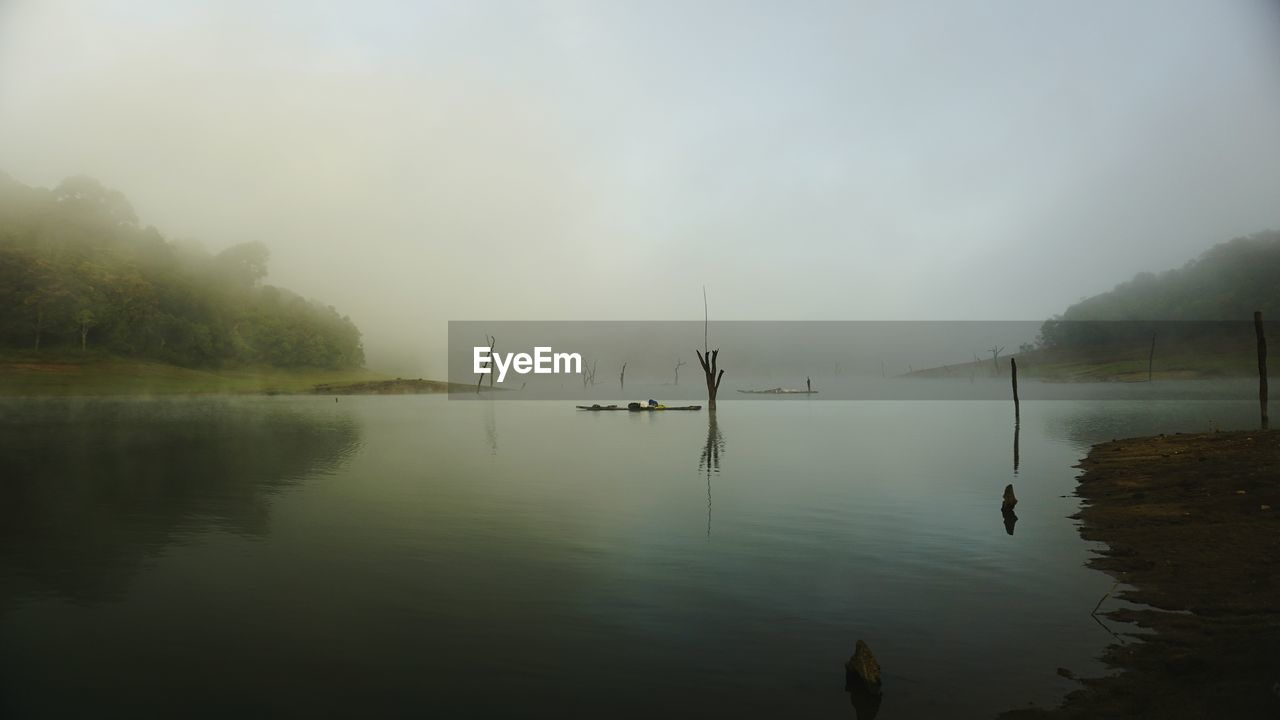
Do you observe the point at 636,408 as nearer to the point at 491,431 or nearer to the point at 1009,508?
the point at 491,431

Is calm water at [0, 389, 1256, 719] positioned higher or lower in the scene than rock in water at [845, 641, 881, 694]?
lower

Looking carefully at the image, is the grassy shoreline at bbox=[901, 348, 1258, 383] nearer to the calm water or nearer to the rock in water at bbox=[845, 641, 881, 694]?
the calm water

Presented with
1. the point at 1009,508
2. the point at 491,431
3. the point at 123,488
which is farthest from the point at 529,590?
the point at 491,431

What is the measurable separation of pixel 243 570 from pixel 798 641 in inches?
413

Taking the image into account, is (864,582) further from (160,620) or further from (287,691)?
(160,620)

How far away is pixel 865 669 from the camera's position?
8102 millimetres

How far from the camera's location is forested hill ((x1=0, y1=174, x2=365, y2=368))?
4102 inches

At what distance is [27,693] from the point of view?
26.0ft

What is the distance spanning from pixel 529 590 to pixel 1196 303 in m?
193

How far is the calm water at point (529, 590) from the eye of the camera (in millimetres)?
8109

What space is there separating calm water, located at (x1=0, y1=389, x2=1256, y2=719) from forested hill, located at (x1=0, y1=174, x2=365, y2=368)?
327 ft

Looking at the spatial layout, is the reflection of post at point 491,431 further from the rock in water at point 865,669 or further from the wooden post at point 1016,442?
the rock in water at point 865,669

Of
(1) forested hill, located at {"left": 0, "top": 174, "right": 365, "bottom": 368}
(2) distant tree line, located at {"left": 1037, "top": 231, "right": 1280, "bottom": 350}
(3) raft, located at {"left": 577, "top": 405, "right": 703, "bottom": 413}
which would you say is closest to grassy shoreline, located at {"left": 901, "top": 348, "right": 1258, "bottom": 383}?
(2) distant tree line, located at {"left": 1037, "top": 231, "right": 1280, "bottom": 350}

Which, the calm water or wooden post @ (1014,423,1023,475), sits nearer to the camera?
the calm water
